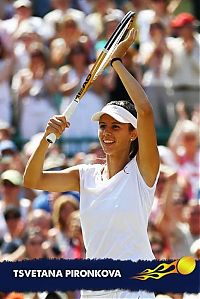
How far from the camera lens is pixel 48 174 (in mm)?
5816

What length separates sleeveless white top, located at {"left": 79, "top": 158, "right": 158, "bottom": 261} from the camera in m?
5.48

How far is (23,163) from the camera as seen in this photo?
1046cm

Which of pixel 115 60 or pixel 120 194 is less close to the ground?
pixel 115 60

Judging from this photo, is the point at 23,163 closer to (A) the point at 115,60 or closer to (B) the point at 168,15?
(B) the point at 168,15

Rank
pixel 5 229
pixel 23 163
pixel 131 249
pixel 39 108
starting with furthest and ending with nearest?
1. pixel 39 108
2. pixel 23 163
3. pixel 5 229
4. pixel 131 249

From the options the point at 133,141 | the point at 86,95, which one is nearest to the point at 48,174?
the point at 133,141

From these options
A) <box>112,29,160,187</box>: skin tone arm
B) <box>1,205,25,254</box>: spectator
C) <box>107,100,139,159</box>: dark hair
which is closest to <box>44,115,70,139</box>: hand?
<box>107,100,139,159</box>: dark hair

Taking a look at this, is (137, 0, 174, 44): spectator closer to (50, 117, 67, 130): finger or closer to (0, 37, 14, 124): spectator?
(0, 37, 14, 124): spectator

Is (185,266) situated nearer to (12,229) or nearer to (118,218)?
(118,218)

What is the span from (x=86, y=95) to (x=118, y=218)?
236 inches

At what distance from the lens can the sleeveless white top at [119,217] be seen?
5.48 metres

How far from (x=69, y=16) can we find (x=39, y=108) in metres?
1.35

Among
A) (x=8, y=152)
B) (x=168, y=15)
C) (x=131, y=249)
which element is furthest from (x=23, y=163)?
(x=131, y=249)

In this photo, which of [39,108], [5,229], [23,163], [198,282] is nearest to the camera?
[198,282]
